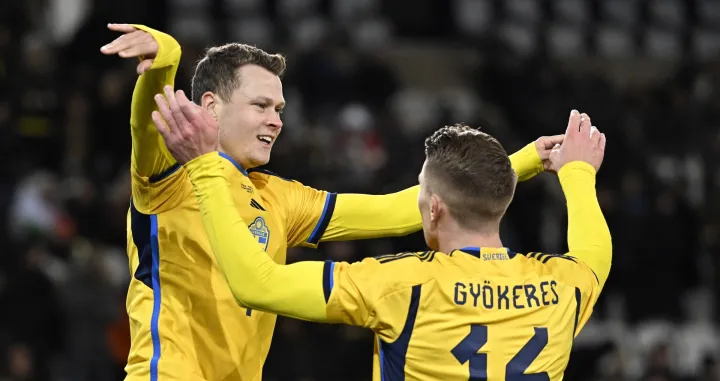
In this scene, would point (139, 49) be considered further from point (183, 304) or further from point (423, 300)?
point (423, 300)

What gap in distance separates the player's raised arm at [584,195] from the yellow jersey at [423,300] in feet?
1.11

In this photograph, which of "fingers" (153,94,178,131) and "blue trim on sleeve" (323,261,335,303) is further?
"fingers" (153,94,178,131)

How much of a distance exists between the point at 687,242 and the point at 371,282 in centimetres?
996

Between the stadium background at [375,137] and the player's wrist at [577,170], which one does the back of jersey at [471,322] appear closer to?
the player's wrist at [577,170]

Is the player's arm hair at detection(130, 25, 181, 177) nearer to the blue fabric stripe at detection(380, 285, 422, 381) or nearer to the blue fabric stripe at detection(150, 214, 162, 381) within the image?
the blue fabric stripe at detection(150, 214, 162, 381)

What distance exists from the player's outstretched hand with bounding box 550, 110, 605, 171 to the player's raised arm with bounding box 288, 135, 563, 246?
514mm

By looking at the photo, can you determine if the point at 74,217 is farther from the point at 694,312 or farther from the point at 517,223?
the point at 694,312

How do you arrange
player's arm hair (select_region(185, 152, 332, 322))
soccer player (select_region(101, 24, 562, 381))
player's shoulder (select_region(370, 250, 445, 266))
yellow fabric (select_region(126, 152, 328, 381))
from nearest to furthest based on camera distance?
player's arm hair (select_region(185, 152, 332, 322)), player's shoulder (select_region(370, 250, 445, 266)), soccer player (select_region(101, 24, 562, 381)), yellow fabric (select_region(126, 152, 328, 381))

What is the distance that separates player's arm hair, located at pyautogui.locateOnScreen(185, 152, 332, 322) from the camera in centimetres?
379

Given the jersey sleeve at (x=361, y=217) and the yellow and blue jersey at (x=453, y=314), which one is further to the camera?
the jersey sleeve at (x=361, y=217)

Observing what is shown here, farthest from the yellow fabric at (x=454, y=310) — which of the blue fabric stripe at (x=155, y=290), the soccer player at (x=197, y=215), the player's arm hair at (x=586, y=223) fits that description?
the blue fabric stripe at (x=155, y=290)

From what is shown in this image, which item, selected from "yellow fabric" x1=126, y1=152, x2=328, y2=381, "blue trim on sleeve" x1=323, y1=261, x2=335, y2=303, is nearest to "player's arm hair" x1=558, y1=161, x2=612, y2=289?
"blue trim on sleeve" x1=323, y1=261, x2=335, y2=303

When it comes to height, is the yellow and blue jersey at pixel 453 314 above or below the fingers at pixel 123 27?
below

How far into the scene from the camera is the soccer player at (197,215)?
4426mm
